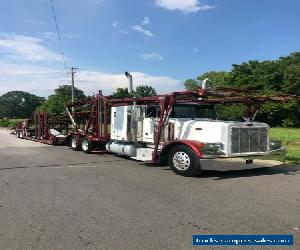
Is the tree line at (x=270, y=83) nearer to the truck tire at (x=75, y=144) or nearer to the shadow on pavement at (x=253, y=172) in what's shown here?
the truck tire at (x=75, y=144)

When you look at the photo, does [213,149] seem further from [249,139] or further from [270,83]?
[270,83]

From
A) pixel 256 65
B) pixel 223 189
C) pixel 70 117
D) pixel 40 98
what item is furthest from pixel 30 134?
pixel 40 98

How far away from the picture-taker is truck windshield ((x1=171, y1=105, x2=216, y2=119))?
13.1m

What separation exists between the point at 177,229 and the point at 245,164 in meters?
5.57

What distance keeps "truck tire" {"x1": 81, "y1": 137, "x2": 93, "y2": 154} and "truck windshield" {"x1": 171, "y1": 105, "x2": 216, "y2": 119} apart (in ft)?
17.5

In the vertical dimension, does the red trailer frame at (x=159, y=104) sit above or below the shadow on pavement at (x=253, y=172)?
above

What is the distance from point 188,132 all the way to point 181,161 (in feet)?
3.56

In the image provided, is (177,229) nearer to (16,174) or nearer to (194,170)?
(194,170)

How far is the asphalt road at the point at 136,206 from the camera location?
5.60 m

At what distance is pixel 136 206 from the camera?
7.38 metres

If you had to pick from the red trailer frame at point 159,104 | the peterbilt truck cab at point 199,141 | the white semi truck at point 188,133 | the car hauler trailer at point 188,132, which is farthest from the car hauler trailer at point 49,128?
the peterbilt truck cab at point 199,141

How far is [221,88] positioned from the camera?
1123 cm

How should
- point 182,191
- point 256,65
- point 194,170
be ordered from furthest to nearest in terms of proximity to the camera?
point 256,65 < point 194,170 < point 182,191
